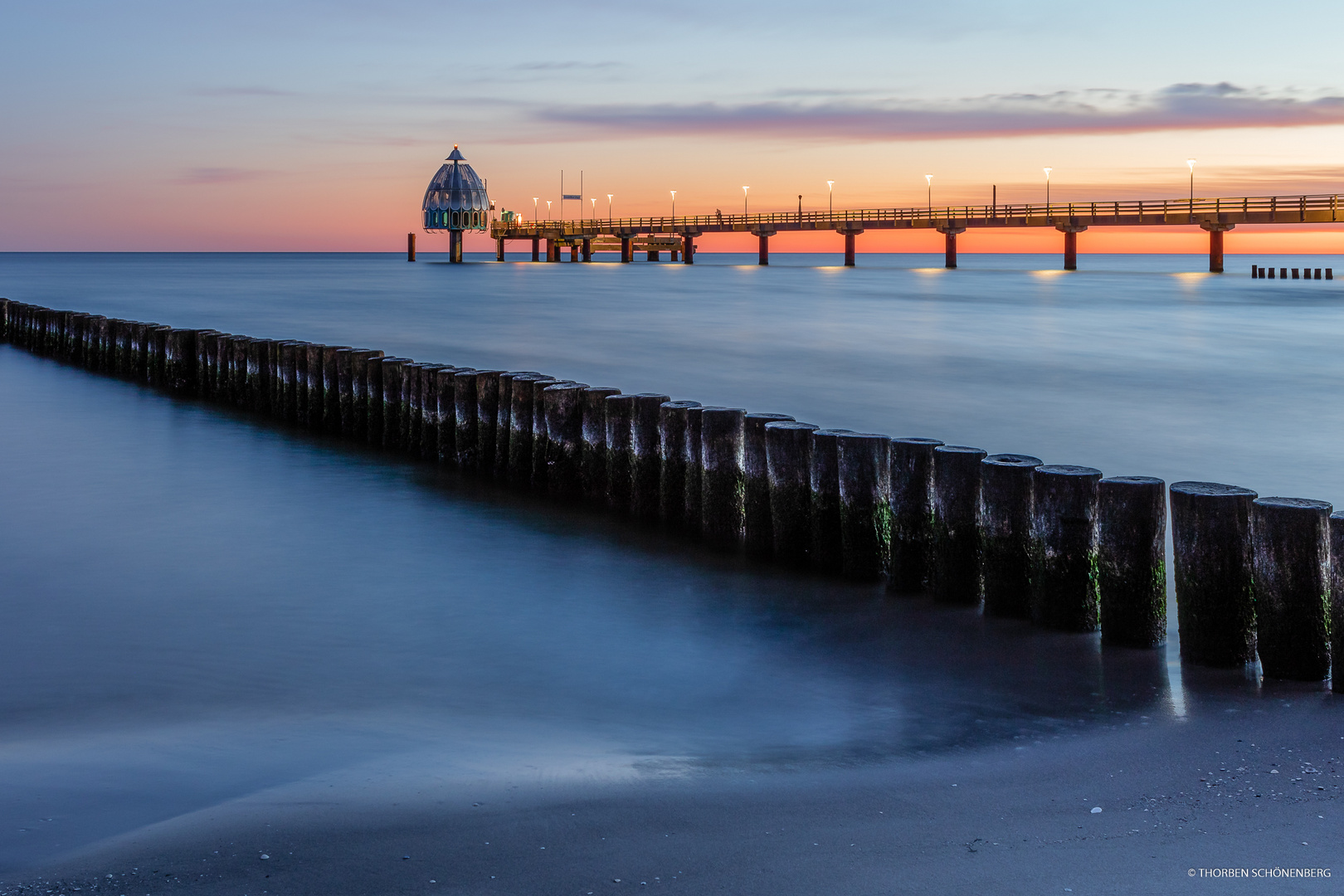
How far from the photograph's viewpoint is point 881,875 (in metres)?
3.88

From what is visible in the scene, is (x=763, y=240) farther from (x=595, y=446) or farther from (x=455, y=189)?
(x=595, y=446)

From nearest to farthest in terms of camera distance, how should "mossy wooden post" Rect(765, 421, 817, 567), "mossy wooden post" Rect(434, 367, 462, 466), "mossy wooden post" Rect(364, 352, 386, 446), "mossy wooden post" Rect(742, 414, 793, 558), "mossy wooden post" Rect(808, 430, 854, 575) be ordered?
"mossy wooden post" Rect(808, 430, 854, 575) → "mossy wooden post" Rect(765, 421, 817, 567) → "mossy wooden post" Rect(742, 414, 793, 558) → "mossy wooden post" Rect(434, 367, 462, 466) → "mossy wooden post" Rect(364, 352, 386, 446)

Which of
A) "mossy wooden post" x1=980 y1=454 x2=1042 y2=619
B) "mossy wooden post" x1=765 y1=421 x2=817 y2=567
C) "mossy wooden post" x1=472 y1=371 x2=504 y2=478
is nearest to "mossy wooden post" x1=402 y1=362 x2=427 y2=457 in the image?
"mossy wooden post" x1=472 y1=371 x2=504 y2=478

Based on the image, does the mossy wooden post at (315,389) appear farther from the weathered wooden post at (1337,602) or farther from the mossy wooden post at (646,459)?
the weathered wooden post at (1337,602)

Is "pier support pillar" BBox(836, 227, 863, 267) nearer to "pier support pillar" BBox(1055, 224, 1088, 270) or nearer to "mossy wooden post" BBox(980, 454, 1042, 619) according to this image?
"pier support pillar" BBox(1055, 224, 1088, 270)

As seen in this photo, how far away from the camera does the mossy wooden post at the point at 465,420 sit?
11484 millimetres

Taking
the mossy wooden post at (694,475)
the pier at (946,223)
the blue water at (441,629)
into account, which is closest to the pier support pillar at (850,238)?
the pier at (946,223)

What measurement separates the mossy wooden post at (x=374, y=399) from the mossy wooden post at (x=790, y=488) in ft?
20.9

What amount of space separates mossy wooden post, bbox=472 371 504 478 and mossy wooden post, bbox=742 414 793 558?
348 centimetres

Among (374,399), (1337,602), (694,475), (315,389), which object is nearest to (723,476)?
(694,475)

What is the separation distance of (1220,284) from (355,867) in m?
61.4

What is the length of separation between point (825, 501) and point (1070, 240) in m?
77.3

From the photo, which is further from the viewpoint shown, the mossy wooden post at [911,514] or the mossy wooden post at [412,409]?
the mossy wooden post at [412,409]

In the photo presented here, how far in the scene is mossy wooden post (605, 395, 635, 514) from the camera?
9.41 meters
